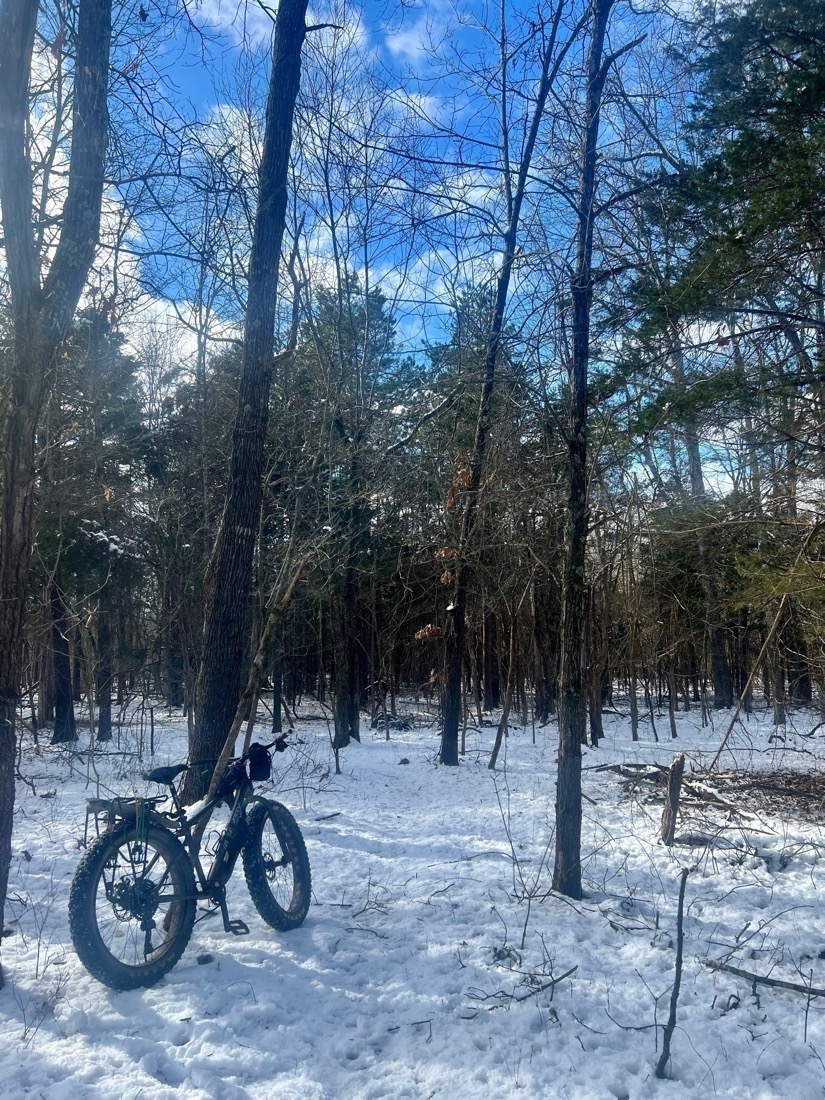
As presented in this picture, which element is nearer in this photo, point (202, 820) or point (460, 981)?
point (460, 981)

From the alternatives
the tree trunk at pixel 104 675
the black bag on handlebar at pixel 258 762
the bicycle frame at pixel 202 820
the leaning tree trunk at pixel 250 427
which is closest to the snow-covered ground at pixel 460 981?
the bicycle frame at pixel 202 820

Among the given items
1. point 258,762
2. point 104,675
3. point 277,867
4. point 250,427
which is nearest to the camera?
point 258,762

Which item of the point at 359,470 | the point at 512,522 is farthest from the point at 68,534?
the point at 512,522

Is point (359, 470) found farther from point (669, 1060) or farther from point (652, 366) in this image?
point (669, 1060)

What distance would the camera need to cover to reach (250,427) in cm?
695

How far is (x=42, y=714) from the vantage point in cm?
1777

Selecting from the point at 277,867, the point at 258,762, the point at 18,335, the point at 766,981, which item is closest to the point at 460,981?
the point at 277,867

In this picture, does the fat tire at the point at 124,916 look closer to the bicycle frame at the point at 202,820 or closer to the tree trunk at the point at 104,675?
the bicycle frame at the point at 202,820

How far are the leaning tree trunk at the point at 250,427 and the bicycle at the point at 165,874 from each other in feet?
6.79

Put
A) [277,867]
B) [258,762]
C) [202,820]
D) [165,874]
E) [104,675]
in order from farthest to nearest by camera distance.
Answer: [104,675]
[277,867]
[258,762]
[202,820]
[165,874]

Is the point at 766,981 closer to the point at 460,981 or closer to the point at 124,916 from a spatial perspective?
the point at 460,981

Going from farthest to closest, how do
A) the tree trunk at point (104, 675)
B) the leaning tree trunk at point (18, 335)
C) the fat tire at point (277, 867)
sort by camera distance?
the tree trunk at point (104, 675), the fat tire at point (277, 867), the leaning tree trunk at point (18, 335)

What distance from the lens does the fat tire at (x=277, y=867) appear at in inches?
186

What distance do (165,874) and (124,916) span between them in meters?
0.32
